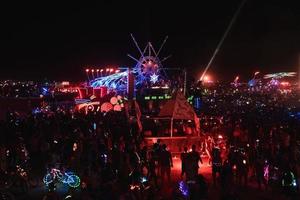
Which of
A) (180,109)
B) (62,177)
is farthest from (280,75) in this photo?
(62,177)

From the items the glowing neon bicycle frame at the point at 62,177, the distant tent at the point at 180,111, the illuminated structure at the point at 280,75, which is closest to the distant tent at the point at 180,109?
the distant tent at the point at 180,111

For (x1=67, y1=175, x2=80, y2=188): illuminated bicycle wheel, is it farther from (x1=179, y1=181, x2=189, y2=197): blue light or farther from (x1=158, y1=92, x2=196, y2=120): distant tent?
(x1=158, y1=92, x2=196, y2=120): distant tent

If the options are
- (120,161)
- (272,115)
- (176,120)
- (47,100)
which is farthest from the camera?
(47,100)

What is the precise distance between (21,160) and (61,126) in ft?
16.7

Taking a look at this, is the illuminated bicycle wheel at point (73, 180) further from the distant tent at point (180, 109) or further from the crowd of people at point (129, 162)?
the distant tent at point (180, 109)

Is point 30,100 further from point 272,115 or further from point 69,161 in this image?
point 69,161

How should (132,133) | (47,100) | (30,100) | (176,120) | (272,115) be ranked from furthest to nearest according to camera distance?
(47,100)
(30,100)
(272,115)
(176,120)
(132,133)

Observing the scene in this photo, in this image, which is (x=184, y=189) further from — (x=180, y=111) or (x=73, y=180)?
(x=180, y=111)

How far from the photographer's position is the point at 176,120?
22125 mm

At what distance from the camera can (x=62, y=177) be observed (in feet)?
47.9

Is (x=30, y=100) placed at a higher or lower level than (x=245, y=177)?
higher

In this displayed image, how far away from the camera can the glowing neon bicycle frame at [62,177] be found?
14.4 meters

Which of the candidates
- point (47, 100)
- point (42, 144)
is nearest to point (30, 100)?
point (47, 100)

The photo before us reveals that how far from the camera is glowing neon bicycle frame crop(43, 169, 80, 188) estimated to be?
47.1 feet
